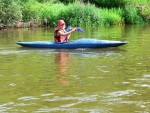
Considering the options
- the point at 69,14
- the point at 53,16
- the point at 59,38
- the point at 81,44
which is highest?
the point at 69,14

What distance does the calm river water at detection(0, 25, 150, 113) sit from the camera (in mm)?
6246

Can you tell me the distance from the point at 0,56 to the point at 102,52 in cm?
291

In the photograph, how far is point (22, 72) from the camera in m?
9.09

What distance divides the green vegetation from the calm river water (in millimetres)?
10715

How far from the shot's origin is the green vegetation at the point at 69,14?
22750mm

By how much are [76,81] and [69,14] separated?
16672 mm

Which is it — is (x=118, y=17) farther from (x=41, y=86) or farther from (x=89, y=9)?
(x=41, y=86)

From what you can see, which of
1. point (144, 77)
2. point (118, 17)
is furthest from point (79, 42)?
point (118, 17)

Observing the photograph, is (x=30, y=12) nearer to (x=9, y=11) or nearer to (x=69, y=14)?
(x=9, y=11)

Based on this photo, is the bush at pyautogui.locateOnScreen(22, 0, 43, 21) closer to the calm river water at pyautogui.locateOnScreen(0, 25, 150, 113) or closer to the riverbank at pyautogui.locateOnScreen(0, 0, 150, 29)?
the riverbank at pyautogui.locateOnScreen(0, 0, 150, 29)

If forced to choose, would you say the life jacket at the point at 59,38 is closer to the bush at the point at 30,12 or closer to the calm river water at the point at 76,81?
the calm river water at the point at 76,81

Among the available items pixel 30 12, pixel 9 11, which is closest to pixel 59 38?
pixel 9 11

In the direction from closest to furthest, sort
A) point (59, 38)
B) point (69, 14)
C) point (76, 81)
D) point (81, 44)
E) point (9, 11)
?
point (76, 81) < point (81, 44) < point (59, 38) < point (9, 11) < point (69, 14)

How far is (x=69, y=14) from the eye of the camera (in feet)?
80.2
